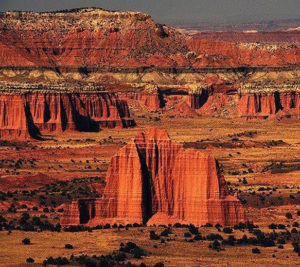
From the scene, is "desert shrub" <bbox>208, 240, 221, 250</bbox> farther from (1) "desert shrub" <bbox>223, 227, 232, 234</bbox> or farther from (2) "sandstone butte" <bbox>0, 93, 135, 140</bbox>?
(2) "sandstone butte" <bbox>0, 93, 135, 140</bbox>

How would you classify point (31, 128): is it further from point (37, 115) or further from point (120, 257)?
point (120, 257)

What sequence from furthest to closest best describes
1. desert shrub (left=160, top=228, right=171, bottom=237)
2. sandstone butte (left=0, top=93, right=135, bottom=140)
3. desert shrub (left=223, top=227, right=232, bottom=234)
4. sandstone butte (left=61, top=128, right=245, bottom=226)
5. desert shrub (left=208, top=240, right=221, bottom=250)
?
sandstone butte (left=0, top=93, right=135, bottom=140)
sandstone butte (left=61, top=128, right=245, bottom=226)
desert shrub (left=223, top=227, right=232, bottom=234)
desert shrub (left=160, top=228, right=171, bottom=237)
desert shrub (left=208, top=240, right=221, bottom=250)

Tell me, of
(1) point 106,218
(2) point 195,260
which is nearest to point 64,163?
(1) point 106,218

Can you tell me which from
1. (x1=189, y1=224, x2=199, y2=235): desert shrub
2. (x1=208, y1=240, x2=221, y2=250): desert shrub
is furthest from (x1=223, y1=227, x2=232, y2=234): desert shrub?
(x1=208, y1=240, x2=221, y2=250): desert shrub

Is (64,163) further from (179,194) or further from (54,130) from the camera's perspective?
(179,194)

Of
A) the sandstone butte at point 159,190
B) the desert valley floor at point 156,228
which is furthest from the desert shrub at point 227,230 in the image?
the sandstone butte at point 159,190

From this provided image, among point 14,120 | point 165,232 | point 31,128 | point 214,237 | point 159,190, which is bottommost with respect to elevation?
point 214,237

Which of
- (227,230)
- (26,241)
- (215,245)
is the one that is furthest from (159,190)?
(26,241)

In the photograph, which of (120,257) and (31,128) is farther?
(31,128)
